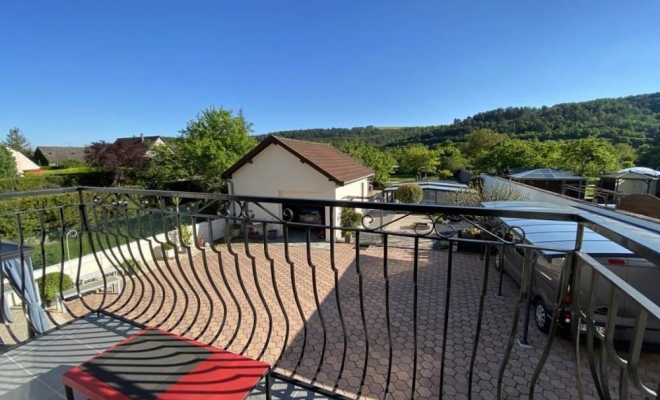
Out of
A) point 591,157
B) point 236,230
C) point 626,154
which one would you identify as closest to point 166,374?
point 236,230

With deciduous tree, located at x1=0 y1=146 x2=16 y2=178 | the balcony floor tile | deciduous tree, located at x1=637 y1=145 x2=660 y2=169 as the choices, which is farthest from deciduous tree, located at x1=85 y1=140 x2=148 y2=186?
deciduous tree, located at x1=637 y1=145 x2=660 y2=169

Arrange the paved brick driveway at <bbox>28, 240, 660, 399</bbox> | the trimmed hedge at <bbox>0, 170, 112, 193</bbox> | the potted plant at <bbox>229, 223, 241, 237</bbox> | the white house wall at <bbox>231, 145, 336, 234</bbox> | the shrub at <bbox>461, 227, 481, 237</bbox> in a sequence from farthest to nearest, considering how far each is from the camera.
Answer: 1. the trimmed hedge at <bbox>0, 170, 112, 193</bbox>
2. the potted plant at <bbox>229, 223, 241, 237</bbox>
3. the white house wall at <bbox>231, 145, 336, 234</bbox>
4. the shrub at <bbox>461, 227, 481, 237</bbox>
5. the paved brick driveway at <bbox>28, 240, 660, 399</bbox>

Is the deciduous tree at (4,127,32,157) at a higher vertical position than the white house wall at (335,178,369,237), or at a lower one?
higher

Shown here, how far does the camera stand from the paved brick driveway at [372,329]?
8.44 ft

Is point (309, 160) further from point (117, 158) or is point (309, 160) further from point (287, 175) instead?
point (117, 158)

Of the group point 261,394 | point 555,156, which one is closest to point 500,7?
point 261,394

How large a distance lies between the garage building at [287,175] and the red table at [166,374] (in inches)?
344

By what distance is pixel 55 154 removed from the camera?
35812 mm

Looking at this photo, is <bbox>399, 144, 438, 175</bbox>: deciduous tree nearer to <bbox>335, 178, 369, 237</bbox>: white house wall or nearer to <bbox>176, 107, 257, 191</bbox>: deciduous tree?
<bbox>335, 178, 369, 237</bbox>: white house wall

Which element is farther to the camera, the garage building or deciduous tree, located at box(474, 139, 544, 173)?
deciduous tree, located at box(474, 139, 544, 173)

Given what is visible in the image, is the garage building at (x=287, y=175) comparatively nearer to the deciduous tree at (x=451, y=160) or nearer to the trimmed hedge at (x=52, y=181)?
the trimmed hedge at (x=52, y=181)

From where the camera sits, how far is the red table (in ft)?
4.08

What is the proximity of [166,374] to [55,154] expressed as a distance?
161 feet

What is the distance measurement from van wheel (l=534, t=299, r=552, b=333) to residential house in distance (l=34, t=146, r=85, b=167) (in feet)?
150
